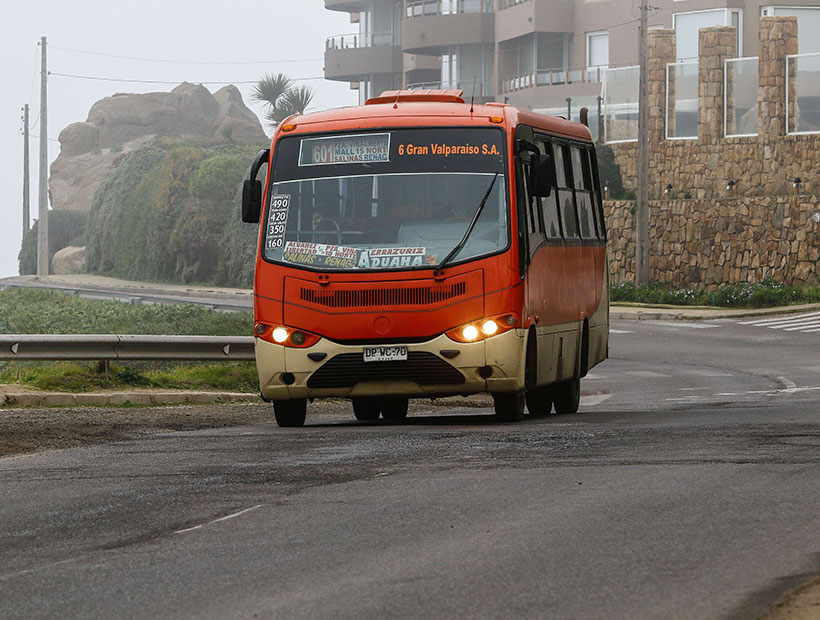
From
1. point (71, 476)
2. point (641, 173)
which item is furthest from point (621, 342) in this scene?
point (71, 476)

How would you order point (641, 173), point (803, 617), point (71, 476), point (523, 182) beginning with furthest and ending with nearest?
1. point (641, 173)
2. point (523, 182)
3. point (71, 476)
4. point (803, 617)

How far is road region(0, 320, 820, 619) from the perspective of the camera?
672cm

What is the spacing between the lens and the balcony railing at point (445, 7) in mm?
81375

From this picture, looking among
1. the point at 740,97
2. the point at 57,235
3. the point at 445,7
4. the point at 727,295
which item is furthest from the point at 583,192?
the point at 57,235

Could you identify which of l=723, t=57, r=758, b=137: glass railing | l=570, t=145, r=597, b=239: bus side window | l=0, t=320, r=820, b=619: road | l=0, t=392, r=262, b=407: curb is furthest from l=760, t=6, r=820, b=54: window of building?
l=0, t=320, r=820, b=619: road

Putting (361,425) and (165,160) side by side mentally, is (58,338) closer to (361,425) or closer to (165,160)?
(361,425)

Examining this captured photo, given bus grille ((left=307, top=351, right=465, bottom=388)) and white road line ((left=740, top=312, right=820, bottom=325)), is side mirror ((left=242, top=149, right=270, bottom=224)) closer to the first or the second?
bus grille ((left=307, top=351, right=465, bottom=388))

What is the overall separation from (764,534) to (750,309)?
3681 centimetres

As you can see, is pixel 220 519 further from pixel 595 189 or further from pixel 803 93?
pixel 803 93

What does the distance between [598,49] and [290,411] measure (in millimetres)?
60754

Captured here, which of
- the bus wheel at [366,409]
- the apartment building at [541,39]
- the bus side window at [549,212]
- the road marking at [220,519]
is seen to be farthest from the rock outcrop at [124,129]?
the road marking at [220,519]

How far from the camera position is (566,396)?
1886 cm

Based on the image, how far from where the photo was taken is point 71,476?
11.3 metres

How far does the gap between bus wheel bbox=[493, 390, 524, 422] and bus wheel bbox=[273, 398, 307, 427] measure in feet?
6.51
